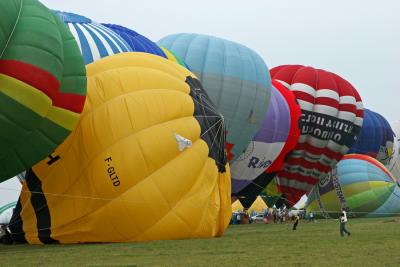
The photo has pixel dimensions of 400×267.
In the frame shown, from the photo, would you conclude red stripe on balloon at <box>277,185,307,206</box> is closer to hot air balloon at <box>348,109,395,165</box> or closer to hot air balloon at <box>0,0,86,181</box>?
hot air balloon at <box>348,109,395,165</box>

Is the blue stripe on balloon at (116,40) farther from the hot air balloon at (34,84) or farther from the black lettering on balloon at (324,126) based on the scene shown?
the black lettering on balloon at (324,126)

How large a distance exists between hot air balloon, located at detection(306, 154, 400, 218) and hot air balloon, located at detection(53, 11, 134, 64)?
46.3 ft

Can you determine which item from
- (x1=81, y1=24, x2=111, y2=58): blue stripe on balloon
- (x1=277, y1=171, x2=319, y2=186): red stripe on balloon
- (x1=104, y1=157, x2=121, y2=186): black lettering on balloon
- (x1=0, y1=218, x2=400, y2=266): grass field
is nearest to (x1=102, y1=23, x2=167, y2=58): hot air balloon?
(x1=81, y1=24, x2=111, y2=58): blue stripe on balloon

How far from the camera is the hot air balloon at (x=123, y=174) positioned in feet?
44.7

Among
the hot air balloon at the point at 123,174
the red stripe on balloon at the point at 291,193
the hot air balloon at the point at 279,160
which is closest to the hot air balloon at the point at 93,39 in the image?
the hot air balloon at the point at 123,174

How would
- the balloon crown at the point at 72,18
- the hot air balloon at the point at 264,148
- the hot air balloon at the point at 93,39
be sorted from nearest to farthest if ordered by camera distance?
the hot air balloon at the point at 93,39 < the balloon crown at the point at 72,18 < the hot air balloon at the point at 264,148

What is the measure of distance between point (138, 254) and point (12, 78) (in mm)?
3292

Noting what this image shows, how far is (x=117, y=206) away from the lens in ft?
44.5

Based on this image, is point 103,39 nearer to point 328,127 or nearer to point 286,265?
point 286,265

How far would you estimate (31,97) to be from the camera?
11.3 m

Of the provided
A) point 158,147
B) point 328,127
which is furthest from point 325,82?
point 158,147

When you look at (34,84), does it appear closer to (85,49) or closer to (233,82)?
(85,49)

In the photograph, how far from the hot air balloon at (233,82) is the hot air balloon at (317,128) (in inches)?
215

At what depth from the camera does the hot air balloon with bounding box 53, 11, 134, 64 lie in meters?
16.3
